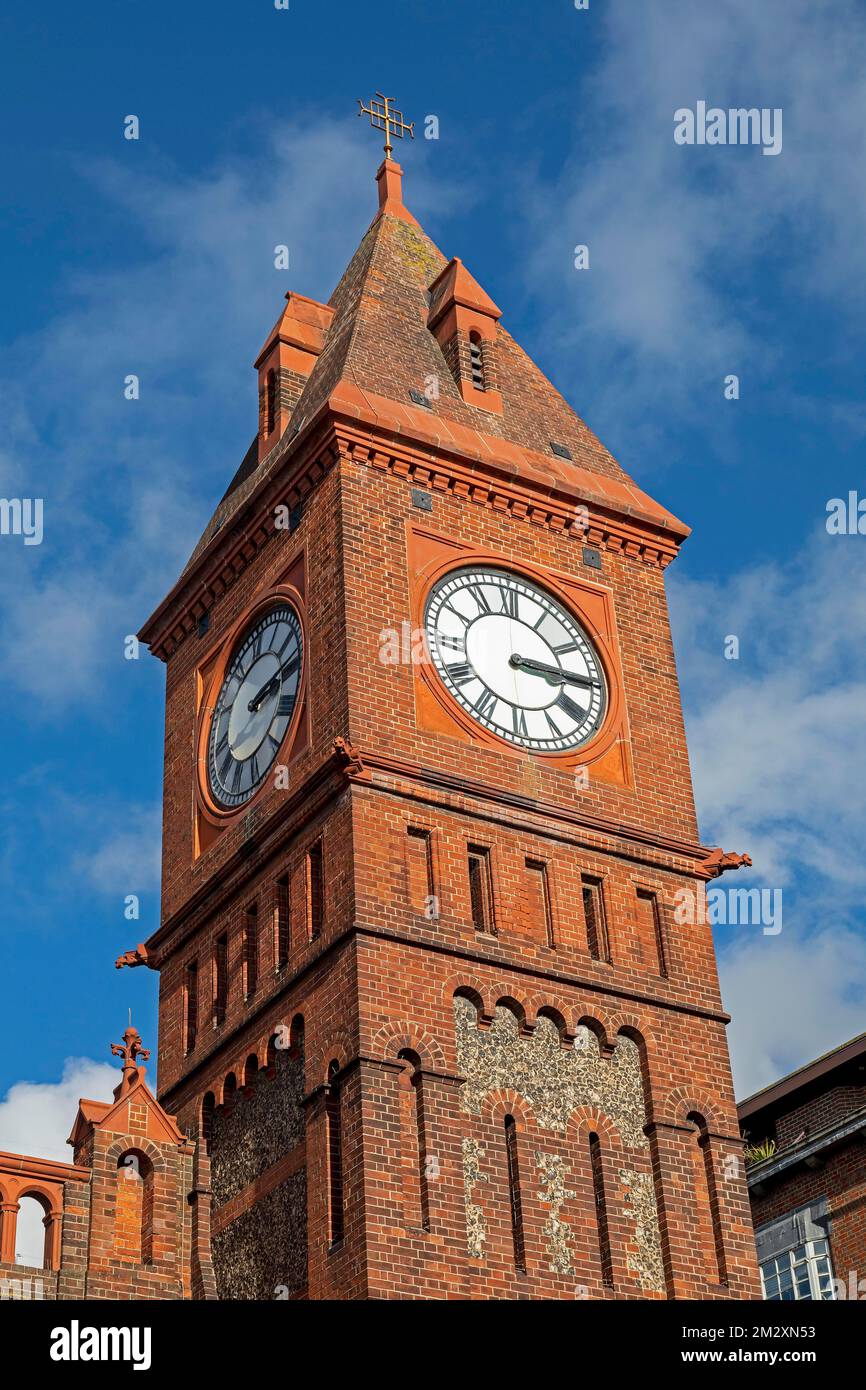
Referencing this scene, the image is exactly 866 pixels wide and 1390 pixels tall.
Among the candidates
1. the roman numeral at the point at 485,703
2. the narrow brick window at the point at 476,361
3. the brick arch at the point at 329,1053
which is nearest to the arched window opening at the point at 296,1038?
the brick arch at the point at 329,1053

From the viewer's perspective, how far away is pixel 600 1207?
3303cm

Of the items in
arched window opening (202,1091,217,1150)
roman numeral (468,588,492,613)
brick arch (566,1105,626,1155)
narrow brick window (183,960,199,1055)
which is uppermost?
roman numeral (468,588,492,613)

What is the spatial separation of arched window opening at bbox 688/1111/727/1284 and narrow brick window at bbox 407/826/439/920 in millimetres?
4904

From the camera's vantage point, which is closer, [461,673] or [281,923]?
[281,923]

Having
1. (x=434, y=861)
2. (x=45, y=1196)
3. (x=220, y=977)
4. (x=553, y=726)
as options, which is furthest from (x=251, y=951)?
(x=45, y=1196)

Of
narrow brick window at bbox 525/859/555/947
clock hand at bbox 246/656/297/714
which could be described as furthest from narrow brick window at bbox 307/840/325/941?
clock hand at bbox 246/656/297/714

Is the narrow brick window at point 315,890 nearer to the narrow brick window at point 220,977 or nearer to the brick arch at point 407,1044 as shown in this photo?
the brick arch at point 407,1044

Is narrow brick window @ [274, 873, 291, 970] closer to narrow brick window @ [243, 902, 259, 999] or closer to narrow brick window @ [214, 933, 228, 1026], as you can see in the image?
narrow brick window @ [243, 902, 259, 999]

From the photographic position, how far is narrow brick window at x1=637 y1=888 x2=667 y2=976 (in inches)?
1412

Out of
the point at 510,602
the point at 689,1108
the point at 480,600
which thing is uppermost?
the point at 510,602

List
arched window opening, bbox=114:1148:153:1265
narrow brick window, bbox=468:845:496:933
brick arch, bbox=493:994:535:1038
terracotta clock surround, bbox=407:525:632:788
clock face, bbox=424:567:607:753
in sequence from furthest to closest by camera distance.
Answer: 1. clock face, bbox=424:567:607:753
2. terracotta clock surround, bbox=407:525:632:788
3. narrow brick window, bbox=468:845:496:933
4. brick arch, bbox=493:994:535:1038
5. arched window opening, bbox=114:1148:153:1265

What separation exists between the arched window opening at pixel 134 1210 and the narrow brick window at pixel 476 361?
52.3 feet

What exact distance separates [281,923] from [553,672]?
19.7 feet

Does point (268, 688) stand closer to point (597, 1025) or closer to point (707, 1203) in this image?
point (597, 1025)
